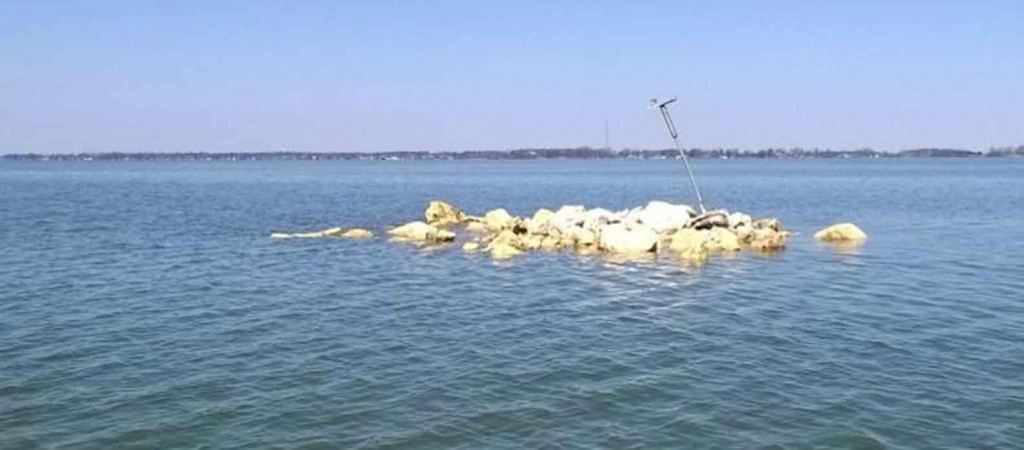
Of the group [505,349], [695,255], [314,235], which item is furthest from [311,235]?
[505,349]

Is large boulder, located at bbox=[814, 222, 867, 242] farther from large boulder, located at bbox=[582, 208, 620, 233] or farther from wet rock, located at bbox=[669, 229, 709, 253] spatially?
large boulder, located at bbox=[582, 208, 620, 233]

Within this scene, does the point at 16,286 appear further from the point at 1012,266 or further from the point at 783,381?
the point at 1012,266

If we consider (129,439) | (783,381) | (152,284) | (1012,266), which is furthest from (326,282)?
(1012,266)

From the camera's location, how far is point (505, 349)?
17656 millimetres

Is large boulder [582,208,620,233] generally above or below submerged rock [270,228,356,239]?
above

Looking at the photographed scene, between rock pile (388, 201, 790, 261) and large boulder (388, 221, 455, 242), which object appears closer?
rock pile (388, 201, 790, 261)

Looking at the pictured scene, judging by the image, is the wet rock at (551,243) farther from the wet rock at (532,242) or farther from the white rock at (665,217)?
the white rock at (665,217)

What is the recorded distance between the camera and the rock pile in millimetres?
33594

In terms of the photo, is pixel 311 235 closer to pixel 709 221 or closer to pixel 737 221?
pixel 709 221

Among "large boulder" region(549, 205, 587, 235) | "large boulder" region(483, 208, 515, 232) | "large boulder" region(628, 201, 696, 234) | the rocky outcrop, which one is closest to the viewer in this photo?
the rocky outcrop

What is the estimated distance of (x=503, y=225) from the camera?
43125 mm

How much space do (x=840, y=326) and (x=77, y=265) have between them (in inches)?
1021

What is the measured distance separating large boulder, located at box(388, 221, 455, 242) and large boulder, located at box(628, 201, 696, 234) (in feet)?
29.9

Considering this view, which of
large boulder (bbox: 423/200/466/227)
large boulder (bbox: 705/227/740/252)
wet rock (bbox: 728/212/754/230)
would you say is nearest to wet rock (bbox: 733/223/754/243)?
wet rock (bbox: 728/212/754/230)
